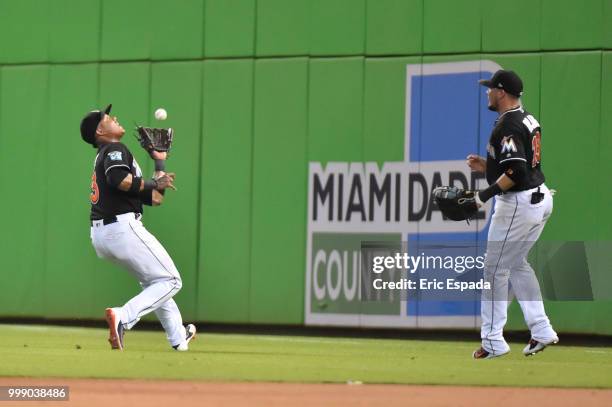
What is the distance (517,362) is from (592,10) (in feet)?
12.4

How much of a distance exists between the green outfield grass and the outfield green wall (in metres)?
0.97

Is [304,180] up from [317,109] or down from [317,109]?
down

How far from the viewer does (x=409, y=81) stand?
11211mm

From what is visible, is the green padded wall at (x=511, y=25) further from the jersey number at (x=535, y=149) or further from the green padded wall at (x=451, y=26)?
the jersey number at (x=535, y=149)

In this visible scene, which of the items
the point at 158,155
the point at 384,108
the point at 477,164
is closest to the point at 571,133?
the point at 384,108

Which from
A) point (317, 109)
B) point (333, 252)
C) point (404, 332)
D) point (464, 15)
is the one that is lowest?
point (404, 332)

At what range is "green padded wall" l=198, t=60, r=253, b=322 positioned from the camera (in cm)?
1173

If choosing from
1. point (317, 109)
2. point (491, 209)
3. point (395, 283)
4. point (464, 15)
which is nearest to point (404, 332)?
point (395, 283)

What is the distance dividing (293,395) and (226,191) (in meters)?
5.43

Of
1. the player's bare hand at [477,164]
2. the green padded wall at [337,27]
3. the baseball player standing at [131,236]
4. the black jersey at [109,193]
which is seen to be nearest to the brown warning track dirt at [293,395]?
the baseball player standing at [131,236]

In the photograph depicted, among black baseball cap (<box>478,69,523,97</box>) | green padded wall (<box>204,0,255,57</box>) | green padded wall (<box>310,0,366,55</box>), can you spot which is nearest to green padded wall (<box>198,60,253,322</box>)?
green padded wall (<box>204,0,255,57</box>)

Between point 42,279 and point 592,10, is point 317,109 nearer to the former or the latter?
point 592,10

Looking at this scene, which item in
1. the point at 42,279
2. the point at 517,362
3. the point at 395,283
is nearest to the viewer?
the point at 517,362

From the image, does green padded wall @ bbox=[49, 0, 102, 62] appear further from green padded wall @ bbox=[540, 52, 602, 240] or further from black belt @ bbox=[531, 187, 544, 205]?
black belt @ bbox=[531, 187, 544, 205]
